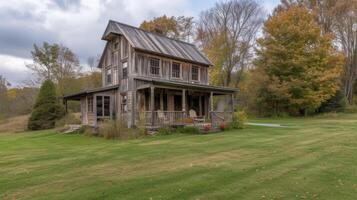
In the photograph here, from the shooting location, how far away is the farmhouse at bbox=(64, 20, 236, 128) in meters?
18.0

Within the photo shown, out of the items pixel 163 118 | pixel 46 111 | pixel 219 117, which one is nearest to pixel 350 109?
pixel 219 117

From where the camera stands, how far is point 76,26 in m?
24.7

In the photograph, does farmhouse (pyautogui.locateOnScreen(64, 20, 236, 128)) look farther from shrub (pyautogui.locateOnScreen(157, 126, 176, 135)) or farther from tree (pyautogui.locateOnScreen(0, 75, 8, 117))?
tree (pyautogui.locateOnScreen(0, 75, 8, 117))

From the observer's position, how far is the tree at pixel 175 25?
135 ft

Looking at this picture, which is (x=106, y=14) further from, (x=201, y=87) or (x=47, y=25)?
(x=201, y=87)

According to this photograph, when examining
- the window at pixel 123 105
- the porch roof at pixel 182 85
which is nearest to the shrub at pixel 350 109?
the porch roof at pixel 182 85

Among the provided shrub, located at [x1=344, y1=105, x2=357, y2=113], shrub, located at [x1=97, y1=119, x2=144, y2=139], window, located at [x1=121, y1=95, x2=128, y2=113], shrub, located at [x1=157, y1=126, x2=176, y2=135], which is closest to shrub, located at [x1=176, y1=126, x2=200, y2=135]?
shrub, located at [x1=157, y1=126, x2=176, y2=135]

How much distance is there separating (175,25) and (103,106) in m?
25.2

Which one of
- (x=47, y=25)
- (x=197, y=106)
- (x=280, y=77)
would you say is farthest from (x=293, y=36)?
(x=47, y=25)

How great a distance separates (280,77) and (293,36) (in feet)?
14.6

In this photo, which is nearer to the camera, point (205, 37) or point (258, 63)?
point (258, 63)

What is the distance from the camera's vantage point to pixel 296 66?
2883 cm

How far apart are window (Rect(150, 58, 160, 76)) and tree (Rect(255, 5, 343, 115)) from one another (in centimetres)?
1367

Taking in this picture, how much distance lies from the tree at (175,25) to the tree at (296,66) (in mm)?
14744
